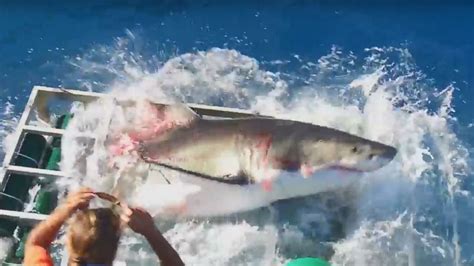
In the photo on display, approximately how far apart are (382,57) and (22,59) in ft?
4.65

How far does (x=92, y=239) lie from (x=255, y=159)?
4.08ft

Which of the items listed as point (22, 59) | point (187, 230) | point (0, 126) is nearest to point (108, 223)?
point (187, 230)

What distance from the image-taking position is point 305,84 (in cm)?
372

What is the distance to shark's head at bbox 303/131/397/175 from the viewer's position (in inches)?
119

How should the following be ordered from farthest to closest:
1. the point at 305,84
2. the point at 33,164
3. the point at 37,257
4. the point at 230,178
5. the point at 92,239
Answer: the point at 305,84
the point at 33,164
the point at 230,178
the point at 37,257
the point at 92,239

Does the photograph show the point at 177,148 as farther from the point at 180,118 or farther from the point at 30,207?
the point at 30,207

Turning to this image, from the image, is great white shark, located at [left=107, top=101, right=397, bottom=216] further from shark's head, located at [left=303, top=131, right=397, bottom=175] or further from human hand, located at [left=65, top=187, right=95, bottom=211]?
human hand, located at [left=65, top=187, right=95, bottom=211]

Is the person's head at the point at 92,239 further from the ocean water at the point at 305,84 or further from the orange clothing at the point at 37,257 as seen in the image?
the ocean water at the point at 305,84

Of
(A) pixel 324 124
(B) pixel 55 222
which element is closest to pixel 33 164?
(A) pixel 324 124

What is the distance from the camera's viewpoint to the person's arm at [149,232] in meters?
2.01

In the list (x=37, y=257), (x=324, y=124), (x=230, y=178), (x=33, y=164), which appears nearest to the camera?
(x=37, y=257)

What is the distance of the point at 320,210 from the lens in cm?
304

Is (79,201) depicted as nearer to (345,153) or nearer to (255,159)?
(255,159)

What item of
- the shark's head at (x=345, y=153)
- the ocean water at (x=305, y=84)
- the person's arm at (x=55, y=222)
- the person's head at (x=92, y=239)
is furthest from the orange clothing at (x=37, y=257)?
the shark's head at (x=345, y=153)
